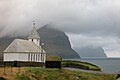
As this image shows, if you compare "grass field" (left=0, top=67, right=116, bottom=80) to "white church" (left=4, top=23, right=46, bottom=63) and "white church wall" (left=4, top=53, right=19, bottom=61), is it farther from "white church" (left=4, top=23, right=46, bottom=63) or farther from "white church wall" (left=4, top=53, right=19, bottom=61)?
"white church wall" (left=4, top=53, right=19, bottom=61)

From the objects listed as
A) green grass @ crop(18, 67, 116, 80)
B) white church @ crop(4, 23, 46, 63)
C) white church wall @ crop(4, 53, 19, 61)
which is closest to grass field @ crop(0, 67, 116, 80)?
green grass @ crop(18, 67, 116, 80)

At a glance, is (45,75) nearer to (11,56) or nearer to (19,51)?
(19,51)

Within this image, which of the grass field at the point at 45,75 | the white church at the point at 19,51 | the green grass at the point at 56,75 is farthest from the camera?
the white church at the point at 19,51

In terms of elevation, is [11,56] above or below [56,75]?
above

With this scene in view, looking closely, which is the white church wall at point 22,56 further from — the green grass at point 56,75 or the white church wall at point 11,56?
the green grass at point 56,75

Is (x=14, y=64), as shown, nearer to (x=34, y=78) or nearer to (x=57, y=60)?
(x=57, y=60)

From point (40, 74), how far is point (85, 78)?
7.33 meters

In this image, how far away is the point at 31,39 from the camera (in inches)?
3858

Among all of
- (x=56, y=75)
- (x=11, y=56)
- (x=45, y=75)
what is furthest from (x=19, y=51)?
(x=45, y=75)

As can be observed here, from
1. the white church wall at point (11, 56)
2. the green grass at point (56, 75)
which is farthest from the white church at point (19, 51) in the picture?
the green grass at point (56, 75)

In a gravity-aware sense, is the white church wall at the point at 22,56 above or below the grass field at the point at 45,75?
above

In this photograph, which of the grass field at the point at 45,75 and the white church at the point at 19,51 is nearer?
the grass field at the point at 45,75

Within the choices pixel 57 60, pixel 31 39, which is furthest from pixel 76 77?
pixel 31 39

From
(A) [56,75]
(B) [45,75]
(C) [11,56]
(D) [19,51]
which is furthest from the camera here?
(C) [11,56]
